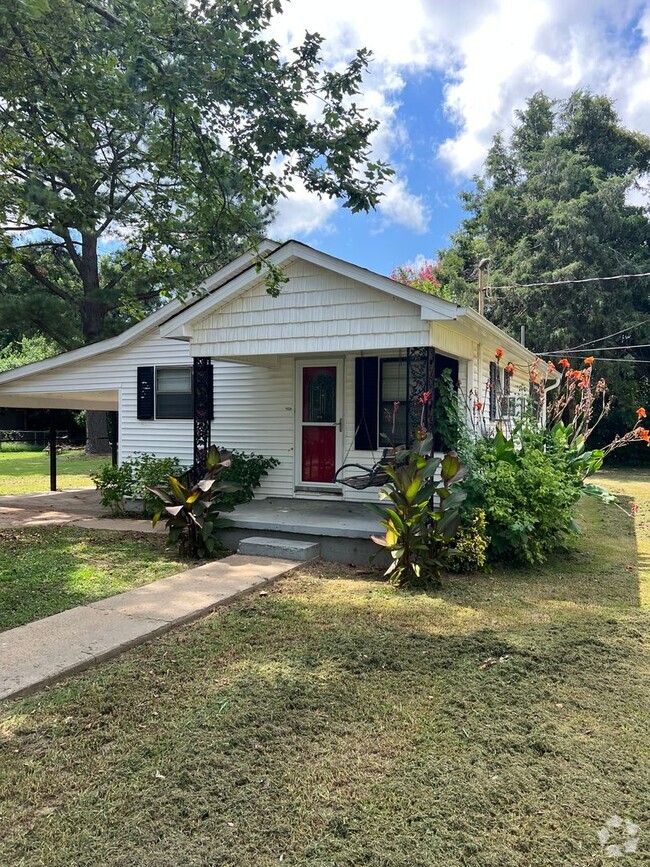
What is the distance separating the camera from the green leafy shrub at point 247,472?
28.1 ft

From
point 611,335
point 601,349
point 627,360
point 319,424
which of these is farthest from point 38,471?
point 627,360

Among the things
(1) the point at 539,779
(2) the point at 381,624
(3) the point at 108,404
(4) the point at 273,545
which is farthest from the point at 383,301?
(3) the point at 108,404

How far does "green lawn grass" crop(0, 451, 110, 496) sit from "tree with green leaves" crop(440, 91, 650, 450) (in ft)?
50.8

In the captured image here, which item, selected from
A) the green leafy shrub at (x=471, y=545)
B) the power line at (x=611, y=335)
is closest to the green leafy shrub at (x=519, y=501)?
the green leafy shrub at (x=471, y=545)

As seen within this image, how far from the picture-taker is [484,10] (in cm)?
709

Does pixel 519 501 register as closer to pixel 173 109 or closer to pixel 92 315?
pixel 173 109

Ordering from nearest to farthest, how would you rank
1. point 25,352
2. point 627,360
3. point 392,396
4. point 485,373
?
point 392,396 < point 485,373 < point 627,360 < point 25,352

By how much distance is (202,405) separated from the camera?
25.5 feet

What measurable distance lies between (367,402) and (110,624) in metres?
4.99

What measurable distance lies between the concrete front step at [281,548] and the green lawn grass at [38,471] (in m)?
8.03

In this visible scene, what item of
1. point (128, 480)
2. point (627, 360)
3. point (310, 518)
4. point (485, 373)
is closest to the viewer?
point (310, 518)

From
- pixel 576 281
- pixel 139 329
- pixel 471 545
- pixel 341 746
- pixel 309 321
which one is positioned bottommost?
pixel 341 746

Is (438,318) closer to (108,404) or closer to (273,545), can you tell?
(273,545)

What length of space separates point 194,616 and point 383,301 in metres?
4.00
